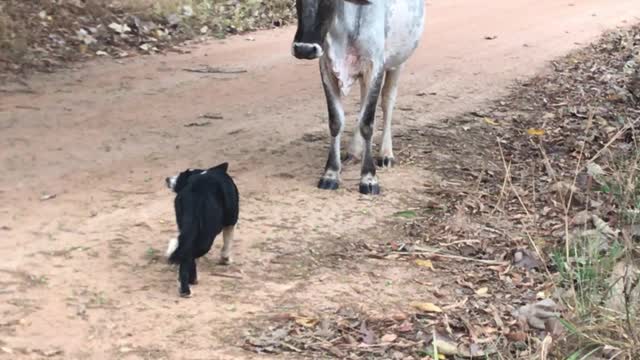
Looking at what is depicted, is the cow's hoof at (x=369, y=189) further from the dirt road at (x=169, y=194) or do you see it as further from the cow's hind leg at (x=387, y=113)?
the cow's hind leg at (x=387, y=113)

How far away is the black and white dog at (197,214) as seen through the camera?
4.39m

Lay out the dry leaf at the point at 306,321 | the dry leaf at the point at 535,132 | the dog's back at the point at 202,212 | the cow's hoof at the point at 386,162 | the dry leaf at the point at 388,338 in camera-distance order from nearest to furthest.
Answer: the dry leaf at the point at 388,338
the dry leaf at the point at 306,321
the dog's back at the point at 202,212
the cow's hoof at the point at 386,162
the dry leaf at the point at 535,132

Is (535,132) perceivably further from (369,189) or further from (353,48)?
(353,48)

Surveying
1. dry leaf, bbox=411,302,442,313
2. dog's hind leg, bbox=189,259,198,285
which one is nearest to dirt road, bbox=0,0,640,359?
dog's hind leg, bbox=189,259,198,285

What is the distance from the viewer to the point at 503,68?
11.1 m

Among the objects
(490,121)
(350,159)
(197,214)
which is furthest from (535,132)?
(197,214)

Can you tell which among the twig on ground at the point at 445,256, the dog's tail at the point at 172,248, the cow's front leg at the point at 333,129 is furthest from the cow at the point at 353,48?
the dog's tail at the point at 172,248

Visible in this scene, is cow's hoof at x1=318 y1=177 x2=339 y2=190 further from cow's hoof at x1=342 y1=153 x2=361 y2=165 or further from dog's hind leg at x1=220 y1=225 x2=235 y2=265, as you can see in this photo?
dog's hind leg at x1=220 y1=225 x2=235 y2=265

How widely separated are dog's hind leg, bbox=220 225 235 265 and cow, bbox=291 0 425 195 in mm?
1425

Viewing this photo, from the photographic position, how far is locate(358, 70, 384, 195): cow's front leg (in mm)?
6355

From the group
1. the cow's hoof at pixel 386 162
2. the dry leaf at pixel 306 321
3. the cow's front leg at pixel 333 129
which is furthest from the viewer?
the cow's hoof at pixel 386 162

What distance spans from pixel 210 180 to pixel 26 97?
451 cm

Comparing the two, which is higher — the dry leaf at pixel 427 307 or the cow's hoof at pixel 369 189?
the dry leaf at pixel 427 307

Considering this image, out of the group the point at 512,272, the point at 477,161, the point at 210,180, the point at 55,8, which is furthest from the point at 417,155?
the point at 55,8
